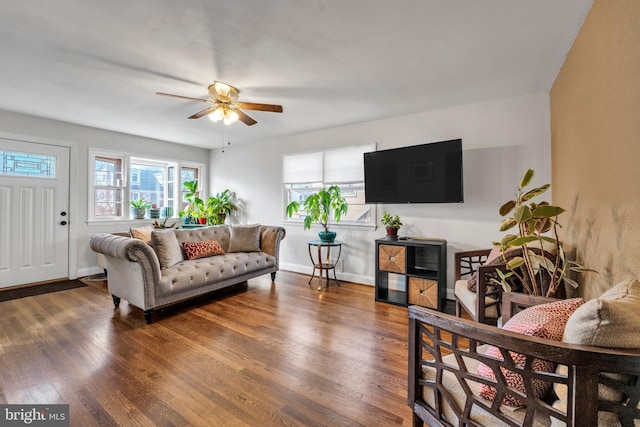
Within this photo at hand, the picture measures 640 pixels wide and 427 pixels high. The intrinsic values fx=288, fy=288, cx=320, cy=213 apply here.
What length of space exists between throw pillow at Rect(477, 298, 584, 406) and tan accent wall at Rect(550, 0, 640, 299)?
581 millimetres

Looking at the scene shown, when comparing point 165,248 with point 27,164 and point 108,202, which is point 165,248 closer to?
point 108,202

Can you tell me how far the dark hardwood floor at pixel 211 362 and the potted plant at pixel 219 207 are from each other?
246cm

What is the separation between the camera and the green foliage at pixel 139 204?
205 inches

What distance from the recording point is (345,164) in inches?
174

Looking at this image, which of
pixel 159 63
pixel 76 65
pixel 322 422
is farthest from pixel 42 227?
pixel 322 422

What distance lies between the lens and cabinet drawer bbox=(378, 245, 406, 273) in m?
3.43

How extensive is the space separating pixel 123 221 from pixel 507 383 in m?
5.84

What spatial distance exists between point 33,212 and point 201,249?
8.68 feet

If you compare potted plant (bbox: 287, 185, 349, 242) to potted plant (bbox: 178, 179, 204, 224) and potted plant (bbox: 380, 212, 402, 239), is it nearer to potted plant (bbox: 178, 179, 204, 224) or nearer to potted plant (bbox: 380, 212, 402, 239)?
potted plant (bbox: 380, 212, 402, 239)

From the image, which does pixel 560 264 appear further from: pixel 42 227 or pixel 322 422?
pixel 42 227

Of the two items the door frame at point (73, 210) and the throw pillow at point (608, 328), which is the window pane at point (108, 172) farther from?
the throw pillow at point (608, 328)

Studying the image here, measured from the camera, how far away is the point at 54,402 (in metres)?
1.72

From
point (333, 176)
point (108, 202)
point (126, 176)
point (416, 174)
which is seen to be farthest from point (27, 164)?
point (416, 174)

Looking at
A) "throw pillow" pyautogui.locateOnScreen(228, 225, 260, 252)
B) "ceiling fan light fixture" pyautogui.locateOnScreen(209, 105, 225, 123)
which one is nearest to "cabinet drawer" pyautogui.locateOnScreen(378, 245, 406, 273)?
"throw pillow" pyautogui.locateOnScreen(228, 225, 260, 252)
